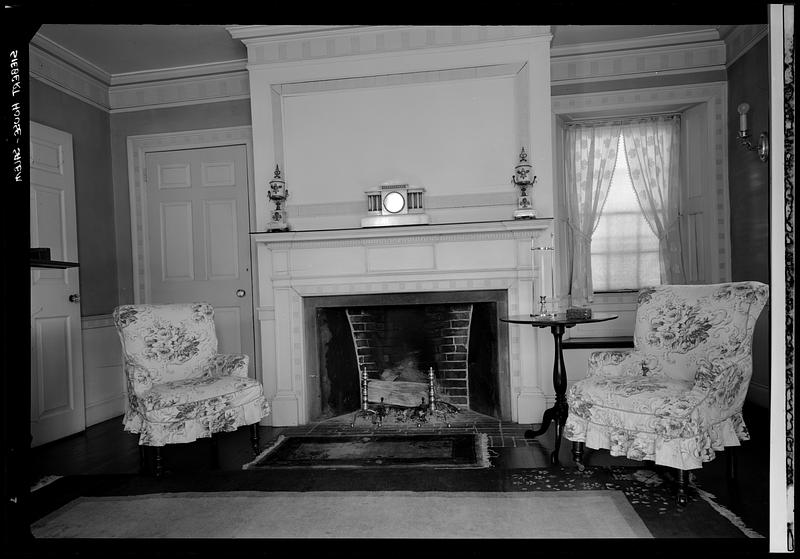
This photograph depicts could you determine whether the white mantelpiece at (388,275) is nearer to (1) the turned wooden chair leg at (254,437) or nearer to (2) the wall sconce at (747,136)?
(1) the turned wooden chair leg at (254,437)

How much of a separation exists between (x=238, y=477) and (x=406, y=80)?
9.06ft

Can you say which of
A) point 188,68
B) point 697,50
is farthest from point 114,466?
point 697,50

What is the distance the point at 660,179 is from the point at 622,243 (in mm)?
582

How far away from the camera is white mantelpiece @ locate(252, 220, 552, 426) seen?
355 centimetres

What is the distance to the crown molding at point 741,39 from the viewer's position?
11.4 ft

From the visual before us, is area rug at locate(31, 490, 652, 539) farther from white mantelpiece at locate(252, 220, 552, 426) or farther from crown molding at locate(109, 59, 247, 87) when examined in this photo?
crown molding at locate(109, 59, 247, 87)

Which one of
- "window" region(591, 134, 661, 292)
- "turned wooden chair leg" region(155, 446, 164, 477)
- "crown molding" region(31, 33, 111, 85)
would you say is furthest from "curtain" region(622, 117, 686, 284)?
"crown molding" region(31, 33, 111, 85)

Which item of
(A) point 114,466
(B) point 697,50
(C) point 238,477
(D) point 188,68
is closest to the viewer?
(C) point 238,477

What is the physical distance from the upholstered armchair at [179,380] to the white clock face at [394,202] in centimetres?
137

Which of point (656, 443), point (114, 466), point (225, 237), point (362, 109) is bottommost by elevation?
point (114, 466)

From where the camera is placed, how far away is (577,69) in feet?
13.3

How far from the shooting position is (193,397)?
2859mm

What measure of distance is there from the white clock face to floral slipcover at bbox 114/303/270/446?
1.37 m
